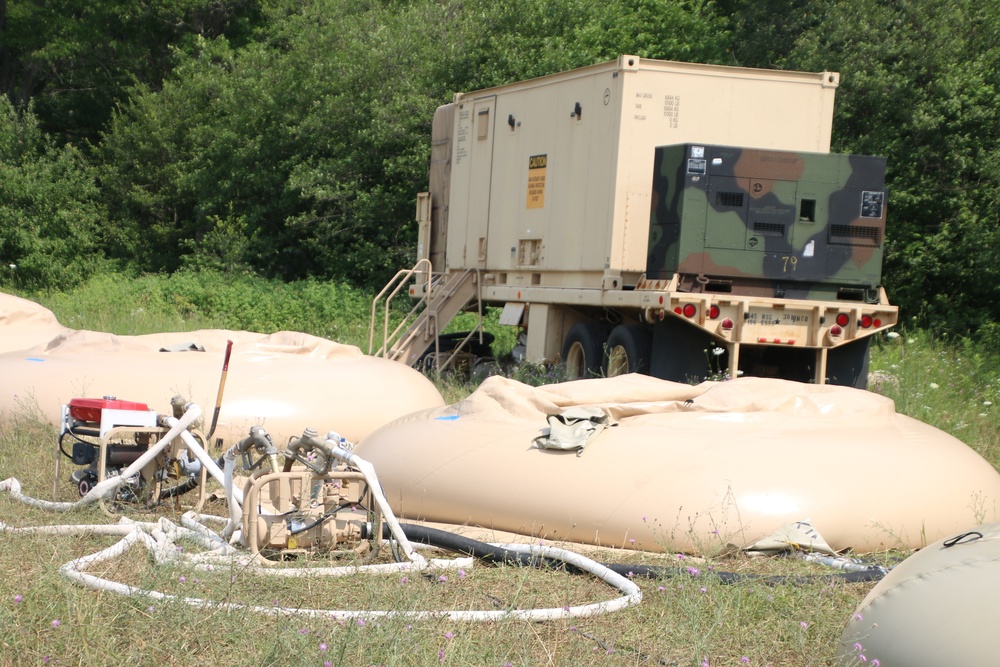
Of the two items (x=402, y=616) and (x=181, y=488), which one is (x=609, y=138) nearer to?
(x=181, y=488)

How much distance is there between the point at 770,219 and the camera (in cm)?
1058

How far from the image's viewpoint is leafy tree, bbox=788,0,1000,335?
57.1 feet

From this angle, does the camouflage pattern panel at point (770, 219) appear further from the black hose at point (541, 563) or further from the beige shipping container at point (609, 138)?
the black hose at point (541, 563)

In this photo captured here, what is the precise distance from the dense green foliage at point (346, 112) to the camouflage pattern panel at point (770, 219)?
6.88 m

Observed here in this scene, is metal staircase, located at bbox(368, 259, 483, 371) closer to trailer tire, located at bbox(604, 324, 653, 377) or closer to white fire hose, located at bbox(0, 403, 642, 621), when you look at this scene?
trailer tire, located at bbox(604, 324, 653, 377)

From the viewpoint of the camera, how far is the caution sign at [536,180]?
12688 millimetres

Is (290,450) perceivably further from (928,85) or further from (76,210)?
(76,210)

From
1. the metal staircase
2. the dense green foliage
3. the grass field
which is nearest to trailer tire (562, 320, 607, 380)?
the metal staircase

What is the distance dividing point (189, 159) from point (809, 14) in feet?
52.7

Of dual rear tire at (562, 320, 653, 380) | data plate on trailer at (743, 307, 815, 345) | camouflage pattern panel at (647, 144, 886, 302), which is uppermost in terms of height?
camouflage pattern panel at (647, 144, 886, 302)

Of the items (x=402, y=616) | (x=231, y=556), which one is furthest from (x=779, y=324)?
(x=402, y=616)

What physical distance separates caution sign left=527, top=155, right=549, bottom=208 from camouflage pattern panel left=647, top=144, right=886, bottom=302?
85.4 inches

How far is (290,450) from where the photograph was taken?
482 centimetres

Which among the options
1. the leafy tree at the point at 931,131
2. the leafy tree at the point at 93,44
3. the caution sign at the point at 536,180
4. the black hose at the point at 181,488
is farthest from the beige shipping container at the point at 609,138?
the leafy tree at the point at 93,44
